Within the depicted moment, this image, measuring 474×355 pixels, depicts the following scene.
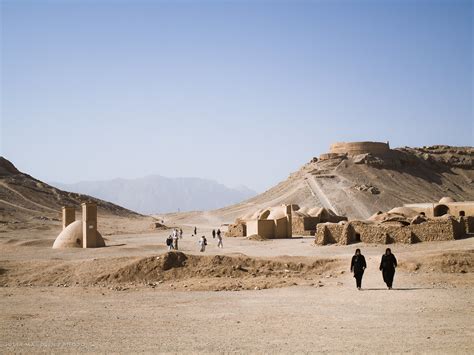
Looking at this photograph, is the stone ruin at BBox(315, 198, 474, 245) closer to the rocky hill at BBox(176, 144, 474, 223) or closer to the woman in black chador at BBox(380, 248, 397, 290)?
the woman in black chador at BBox(380, 248, 397, 290)

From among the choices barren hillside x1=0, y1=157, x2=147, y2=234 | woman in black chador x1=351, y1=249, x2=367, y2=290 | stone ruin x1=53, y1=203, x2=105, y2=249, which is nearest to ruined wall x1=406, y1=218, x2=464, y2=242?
woman in black chador x1=351, y1=249, x2=367, y2=290

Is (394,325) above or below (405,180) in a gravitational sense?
below

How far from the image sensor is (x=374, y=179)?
6688 cm

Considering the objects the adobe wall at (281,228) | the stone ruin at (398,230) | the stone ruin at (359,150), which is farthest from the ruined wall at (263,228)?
the stone ruin at (359,150)

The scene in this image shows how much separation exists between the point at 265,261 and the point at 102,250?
34.7 ft

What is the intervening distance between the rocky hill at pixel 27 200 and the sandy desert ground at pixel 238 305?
34.0 meters

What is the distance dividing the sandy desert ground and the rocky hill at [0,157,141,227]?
112ft

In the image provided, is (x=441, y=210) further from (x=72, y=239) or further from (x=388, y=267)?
(x=388, y=267)

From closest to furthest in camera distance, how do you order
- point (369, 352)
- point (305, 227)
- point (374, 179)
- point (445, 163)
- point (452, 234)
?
point (369, 352) < point (452, 234) < point (305, 227) < point (374, 179) < point (445, 163)

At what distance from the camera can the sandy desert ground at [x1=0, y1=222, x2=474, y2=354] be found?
8750mm

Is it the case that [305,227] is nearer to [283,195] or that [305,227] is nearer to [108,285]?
[108,285]

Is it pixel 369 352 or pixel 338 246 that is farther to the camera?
pixel 338 246

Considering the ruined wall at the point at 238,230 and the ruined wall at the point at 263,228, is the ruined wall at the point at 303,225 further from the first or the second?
the ruined wall at the point at 238,230

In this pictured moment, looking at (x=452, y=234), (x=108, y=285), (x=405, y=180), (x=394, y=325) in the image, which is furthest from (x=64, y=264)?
(x=405, y=180)
